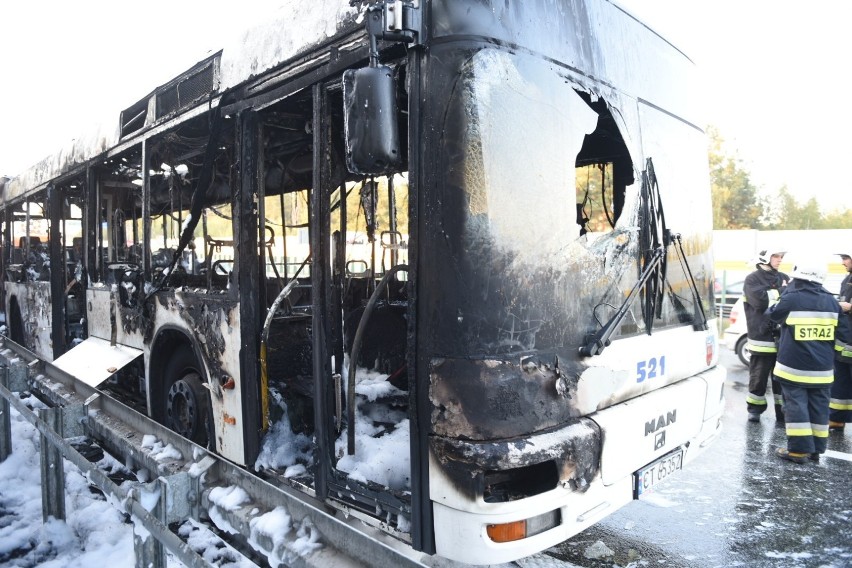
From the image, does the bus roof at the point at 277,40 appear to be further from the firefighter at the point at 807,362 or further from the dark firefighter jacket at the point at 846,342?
the dark firefighter jacket at the point at 846,342

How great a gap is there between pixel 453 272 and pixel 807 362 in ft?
14.2

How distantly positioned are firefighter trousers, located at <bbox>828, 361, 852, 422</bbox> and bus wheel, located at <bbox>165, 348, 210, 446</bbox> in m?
5.93

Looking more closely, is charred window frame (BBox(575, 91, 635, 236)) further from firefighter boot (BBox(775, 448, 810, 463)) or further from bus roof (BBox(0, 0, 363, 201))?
firefighter boot (BBox(775, 448, 810, 463))

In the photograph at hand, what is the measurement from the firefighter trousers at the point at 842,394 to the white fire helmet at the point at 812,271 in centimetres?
144

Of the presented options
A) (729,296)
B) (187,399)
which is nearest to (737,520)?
(187,399)

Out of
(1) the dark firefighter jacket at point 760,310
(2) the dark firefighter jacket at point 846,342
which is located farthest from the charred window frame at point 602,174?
(2) the dark firefighter jacket at point 846,342

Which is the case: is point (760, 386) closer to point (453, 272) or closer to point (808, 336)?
point (808, 336)

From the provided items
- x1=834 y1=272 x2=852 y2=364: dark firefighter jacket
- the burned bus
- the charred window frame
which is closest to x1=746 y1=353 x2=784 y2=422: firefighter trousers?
x1=834 y1=272 x2=852 y2=364: dark firefighter jacket

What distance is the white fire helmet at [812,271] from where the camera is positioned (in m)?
5.30

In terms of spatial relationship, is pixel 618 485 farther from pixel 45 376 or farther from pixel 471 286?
pixel 45 376

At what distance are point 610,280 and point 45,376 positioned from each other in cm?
502

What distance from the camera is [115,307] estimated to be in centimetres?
505

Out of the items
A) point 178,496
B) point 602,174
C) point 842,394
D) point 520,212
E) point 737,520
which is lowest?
point 737,520

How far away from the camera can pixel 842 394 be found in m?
6.14
